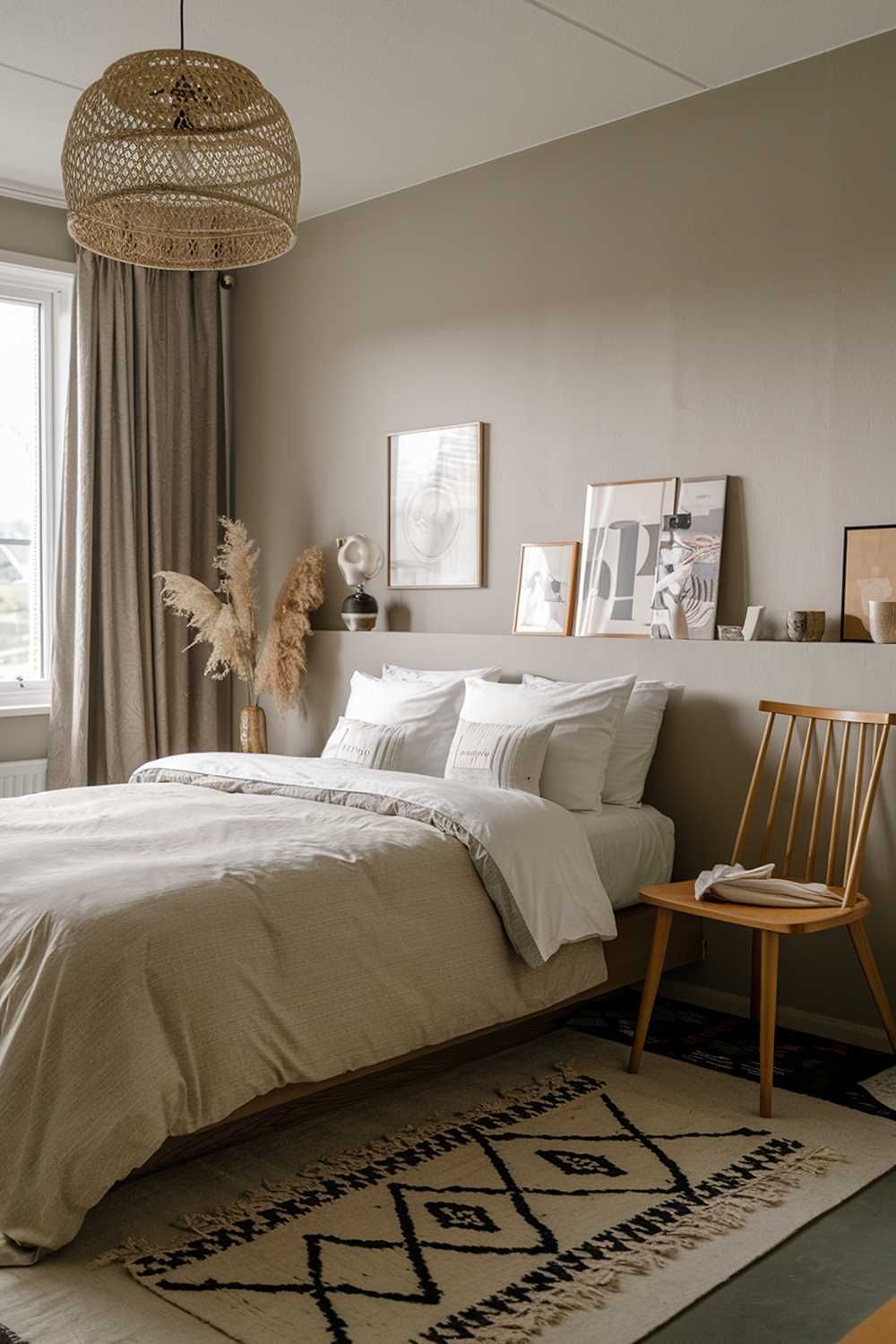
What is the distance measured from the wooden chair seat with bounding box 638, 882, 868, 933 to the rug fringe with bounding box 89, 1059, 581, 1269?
20.1 inches

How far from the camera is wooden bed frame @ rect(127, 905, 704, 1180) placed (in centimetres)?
256

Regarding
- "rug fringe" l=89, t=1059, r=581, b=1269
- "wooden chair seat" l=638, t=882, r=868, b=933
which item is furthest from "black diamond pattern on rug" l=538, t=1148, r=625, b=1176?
"wooden chair seat" l=638, t=882, r=868, b=933

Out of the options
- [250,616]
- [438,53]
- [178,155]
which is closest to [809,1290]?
[178,155]

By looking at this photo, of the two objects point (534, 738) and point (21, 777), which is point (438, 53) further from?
point (21, 777)

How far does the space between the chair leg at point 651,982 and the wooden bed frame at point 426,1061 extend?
179mm

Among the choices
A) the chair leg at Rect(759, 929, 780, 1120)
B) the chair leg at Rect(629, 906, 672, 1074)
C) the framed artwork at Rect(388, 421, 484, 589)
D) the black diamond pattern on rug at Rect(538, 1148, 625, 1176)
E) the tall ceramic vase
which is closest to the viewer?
the black diamond pattern on rug at Rect(538, 1148, 625, 1176)

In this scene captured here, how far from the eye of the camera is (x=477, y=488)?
465cm

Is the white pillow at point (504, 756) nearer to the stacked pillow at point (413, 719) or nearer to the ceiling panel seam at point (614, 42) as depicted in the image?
the stacked pillow at point (413, 719)

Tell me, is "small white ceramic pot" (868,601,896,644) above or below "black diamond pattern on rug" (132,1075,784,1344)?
above

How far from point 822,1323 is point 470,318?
352 cm

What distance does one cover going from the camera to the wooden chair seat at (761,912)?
9.76 ft

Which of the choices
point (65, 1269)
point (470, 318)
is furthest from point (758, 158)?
point (65, 1269)

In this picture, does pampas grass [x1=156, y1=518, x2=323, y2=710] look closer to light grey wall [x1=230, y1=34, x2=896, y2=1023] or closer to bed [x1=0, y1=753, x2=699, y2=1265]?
light grey wall [x1=230, y1=34, x2=896, y2=1023]

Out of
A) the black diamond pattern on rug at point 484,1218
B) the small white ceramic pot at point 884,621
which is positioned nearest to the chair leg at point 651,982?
the black diamond pattern on rug at point 484,1218
